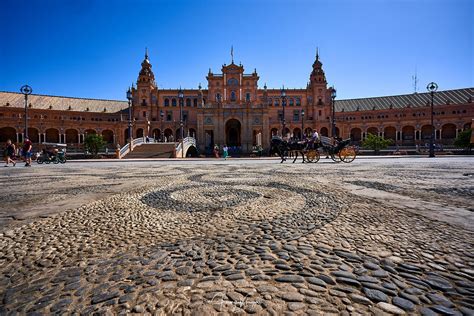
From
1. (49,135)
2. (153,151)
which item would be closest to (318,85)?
(153,151)

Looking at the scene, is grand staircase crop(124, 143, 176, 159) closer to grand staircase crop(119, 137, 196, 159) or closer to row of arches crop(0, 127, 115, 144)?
grand staircase crop(119, 137, 196, 159)

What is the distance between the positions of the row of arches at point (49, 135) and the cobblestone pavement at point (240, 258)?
6482 centimetres

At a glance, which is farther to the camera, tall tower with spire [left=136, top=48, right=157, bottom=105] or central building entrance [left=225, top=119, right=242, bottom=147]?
tall tower with spire [left=136, top=48, right=157, bottom=105]

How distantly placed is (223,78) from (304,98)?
80.6ft

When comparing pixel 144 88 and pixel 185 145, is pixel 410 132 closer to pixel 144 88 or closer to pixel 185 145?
pixel 185 145

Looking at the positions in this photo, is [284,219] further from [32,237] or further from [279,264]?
[32,237]

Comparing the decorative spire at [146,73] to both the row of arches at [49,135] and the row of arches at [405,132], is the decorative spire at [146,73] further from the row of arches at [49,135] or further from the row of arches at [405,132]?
the row of arches at [405,132]

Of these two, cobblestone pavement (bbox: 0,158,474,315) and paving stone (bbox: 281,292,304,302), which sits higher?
cobblestone pavement (bbox: 0,158,474,315)

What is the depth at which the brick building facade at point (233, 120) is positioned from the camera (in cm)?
5644

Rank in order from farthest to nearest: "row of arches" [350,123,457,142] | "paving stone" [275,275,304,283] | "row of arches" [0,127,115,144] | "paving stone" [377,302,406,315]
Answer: "row of arches" [350,123,457,142] → "row of arches" [0,127,115,144] → "paving stone" [275,275,304,283] → "paving stone" [377,302,406,315]

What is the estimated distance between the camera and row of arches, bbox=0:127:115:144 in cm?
5503

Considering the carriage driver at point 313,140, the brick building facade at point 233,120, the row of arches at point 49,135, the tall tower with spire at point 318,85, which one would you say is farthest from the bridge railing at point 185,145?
the tall tower with spire at point 318,85

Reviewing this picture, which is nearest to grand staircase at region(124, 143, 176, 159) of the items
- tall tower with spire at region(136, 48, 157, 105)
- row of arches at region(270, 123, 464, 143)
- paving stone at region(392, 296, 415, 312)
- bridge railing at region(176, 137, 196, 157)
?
bridge railing at region(176, 137, 196, 157)

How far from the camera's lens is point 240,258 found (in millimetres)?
2193
